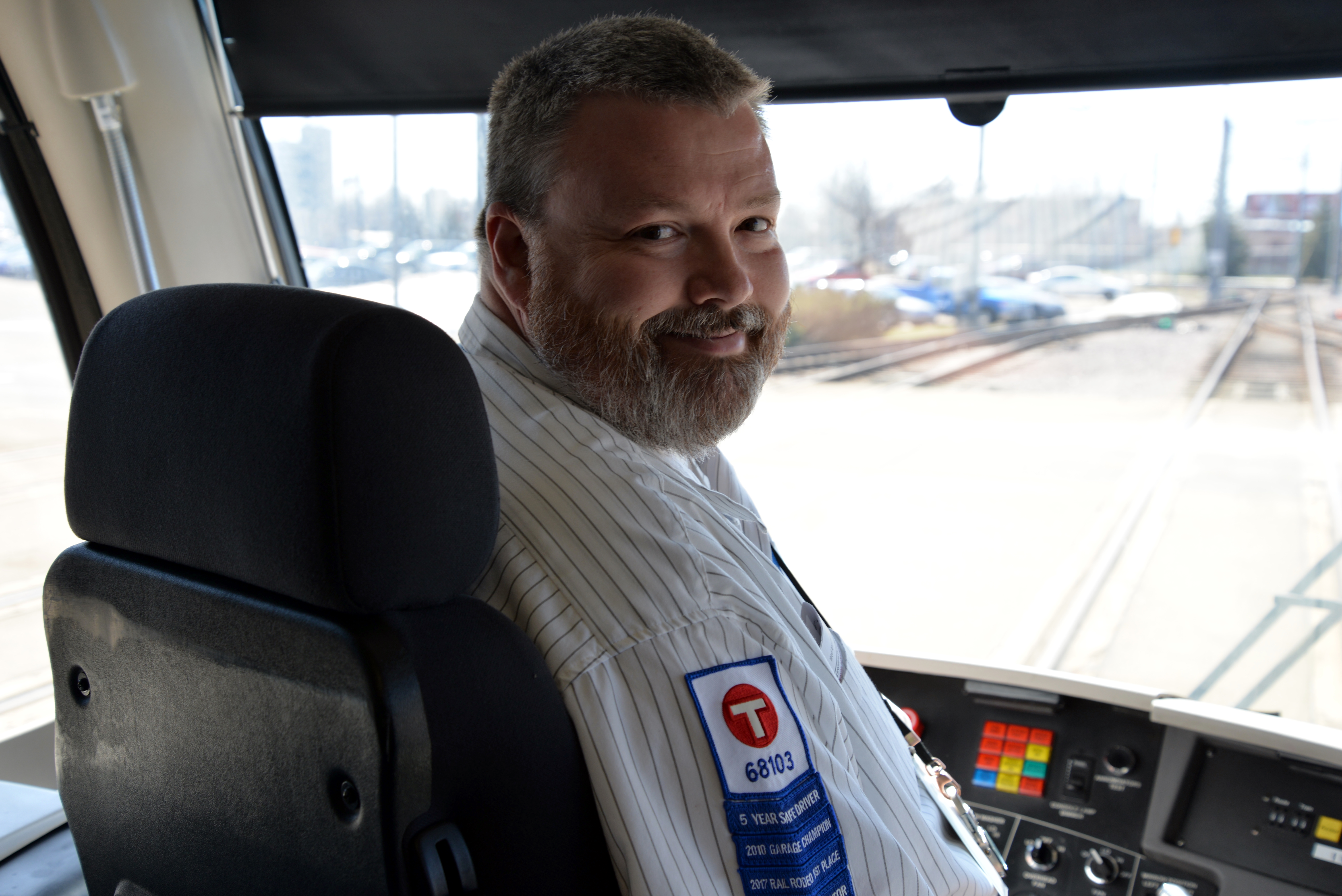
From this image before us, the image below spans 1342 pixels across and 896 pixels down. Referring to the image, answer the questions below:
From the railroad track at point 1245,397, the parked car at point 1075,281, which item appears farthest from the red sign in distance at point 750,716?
the parked car at point 1075,281

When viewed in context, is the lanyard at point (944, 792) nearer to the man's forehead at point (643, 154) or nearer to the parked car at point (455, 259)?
the man's forehead at point (643, 154)

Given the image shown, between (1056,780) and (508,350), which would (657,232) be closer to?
(508,350)

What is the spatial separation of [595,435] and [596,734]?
32 cm

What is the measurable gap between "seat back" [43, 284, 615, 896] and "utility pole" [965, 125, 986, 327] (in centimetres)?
145

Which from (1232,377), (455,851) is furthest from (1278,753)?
(1232,377)

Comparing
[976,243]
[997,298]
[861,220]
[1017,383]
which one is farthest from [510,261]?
[1017,383]

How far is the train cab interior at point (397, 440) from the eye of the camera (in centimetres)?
68

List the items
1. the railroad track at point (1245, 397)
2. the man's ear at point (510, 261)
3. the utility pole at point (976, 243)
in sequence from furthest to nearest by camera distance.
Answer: the railroad track at point (1245, 397)
the utility pole at point (976, 243)
the man's ear at point (510, 261)

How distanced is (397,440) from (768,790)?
16.5 inches

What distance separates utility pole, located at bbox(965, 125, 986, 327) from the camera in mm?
1968

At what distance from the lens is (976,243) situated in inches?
156

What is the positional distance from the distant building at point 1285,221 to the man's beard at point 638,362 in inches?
74.7

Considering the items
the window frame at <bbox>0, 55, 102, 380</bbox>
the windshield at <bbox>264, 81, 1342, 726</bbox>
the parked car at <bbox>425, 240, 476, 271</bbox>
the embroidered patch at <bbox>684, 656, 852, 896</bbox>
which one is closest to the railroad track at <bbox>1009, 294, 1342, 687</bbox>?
the windshield at <bbox>264, 81, 1342, 726</bbox>

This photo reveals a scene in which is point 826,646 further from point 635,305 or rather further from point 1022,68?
point 1022,68
